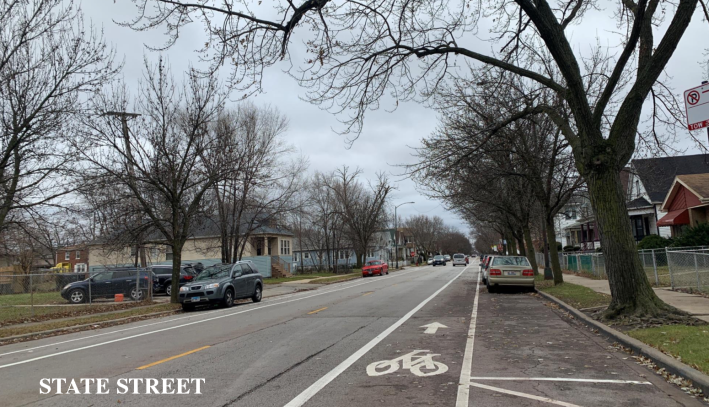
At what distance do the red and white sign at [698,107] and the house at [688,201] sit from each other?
2339 cm

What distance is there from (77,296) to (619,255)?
20.6 metres

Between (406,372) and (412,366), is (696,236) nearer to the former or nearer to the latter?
(412,366)

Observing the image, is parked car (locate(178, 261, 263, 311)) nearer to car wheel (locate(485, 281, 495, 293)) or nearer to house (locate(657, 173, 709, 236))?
car wheel (locate(485, 281, 495, 293))

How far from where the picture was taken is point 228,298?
60.0 ft

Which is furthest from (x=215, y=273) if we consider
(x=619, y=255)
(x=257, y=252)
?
(x=257, y=252)

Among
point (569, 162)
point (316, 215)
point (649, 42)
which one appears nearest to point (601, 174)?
point (649, 42)

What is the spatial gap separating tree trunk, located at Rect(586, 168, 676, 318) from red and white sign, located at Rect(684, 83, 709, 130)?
4371mm

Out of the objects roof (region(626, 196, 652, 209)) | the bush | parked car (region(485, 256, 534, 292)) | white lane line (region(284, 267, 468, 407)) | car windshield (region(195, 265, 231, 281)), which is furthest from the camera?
roof (region(626, 196, 652, 209))

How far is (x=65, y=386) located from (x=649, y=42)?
42.9ft

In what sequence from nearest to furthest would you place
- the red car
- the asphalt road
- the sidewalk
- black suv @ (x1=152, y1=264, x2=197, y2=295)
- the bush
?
the asphalt road, the sidewalk, the bush, black suv @ (x1=152, y1=264, x2=197, y2=295), the red car

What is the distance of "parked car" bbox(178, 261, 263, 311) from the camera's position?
17734mm

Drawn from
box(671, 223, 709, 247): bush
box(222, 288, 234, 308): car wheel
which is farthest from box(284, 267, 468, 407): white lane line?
box(671, 223, 709, 247): bush

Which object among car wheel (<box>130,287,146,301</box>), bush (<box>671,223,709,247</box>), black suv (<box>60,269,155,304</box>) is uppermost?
bush (<box>671,223,709,247</box>)

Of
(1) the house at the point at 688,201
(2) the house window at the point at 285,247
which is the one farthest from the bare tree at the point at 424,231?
(1) the house at the point at 688,201
